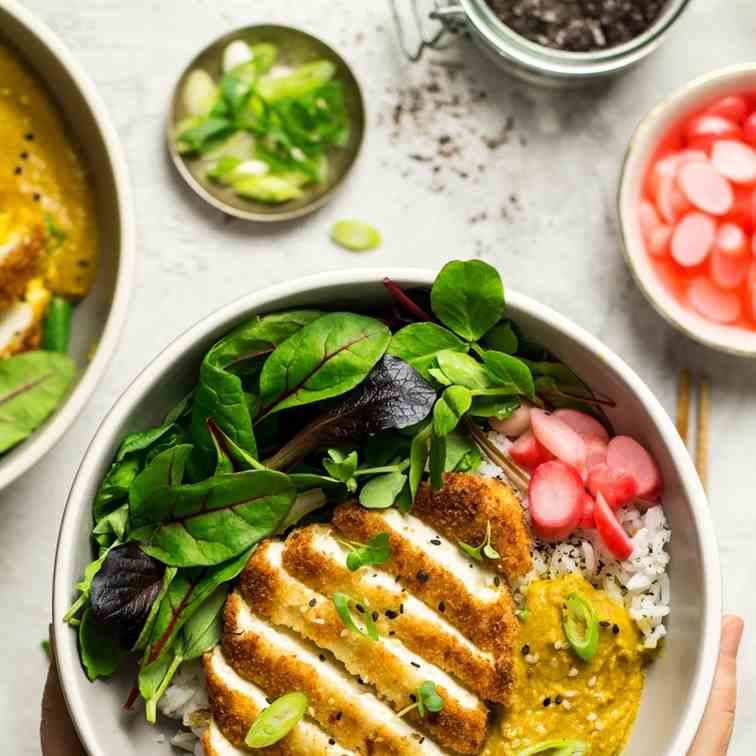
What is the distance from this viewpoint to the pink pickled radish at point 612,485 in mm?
1881

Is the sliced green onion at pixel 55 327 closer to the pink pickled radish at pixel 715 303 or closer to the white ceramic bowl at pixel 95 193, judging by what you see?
the white ceramic bowl at pixel 95 193

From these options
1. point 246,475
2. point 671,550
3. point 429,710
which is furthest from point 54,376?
point 671,550

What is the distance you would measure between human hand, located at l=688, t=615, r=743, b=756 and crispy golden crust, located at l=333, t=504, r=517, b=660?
495 mm

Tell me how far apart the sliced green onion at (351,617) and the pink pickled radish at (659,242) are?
1.02 m

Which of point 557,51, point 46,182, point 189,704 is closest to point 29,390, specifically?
point 46,182

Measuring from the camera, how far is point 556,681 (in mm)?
1822

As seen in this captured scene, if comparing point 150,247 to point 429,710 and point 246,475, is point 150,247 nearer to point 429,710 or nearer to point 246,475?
point 246,475

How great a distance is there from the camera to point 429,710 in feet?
5.76

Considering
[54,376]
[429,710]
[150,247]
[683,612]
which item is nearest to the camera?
[429,710]

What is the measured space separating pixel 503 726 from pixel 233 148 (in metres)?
1.32

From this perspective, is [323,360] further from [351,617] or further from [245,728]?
[245,728]

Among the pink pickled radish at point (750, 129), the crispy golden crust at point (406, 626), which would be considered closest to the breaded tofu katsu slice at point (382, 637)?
the crispy golden crust at point (406, 626)

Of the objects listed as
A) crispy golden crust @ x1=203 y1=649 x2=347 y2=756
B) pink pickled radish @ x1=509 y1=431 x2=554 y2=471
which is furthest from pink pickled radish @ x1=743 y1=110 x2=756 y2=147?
crispy golden crust @ x1=203 y1=649 x2=347 y2=756

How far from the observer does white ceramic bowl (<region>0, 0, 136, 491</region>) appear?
2.02 meters
